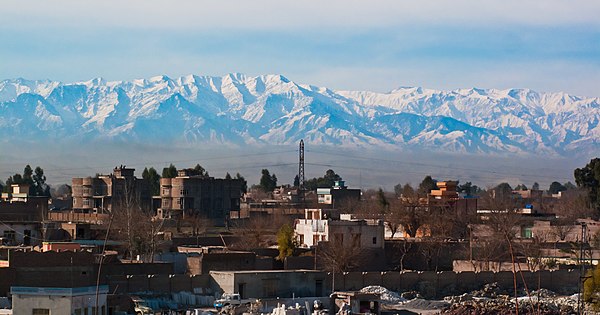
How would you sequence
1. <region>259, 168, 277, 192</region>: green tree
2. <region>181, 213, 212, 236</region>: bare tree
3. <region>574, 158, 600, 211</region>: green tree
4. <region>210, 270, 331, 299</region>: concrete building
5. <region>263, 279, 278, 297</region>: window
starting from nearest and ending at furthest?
<region>210, 270, 331, 299</region>: concrete building, <region>263, 279, 278, 297</region>: window, <region>181, 213, 212, 236</region>: bare tree, <region>574, 158, 600, 211</region>: green tree, <region>259, 168, 277, 192</region>: green tree

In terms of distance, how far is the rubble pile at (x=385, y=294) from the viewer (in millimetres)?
44156

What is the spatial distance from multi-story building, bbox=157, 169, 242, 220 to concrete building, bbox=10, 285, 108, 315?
55.4 metres

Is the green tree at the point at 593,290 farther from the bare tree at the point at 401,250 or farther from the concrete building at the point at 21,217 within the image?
the concrete building at the point at 21,217

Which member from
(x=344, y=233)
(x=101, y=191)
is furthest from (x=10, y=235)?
(x=101, y=191)

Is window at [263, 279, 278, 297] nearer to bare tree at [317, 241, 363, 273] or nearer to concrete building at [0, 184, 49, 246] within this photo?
bare tree at [317, 241, 363, 273]

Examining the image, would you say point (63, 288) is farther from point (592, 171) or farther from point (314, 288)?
point (592, 171)

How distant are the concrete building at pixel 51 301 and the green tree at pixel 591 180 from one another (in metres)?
59.4

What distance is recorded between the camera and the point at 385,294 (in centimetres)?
4488

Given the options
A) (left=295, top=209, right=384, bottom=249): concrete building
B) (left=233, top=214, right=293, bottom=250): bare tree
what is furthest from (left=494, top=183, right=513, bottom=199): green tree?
(left=295, top=209, right=384, bottom=249): concrete building

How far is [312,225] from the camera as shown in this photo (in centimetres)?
5872

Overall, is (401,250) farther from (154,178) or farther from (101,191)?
(154,178)

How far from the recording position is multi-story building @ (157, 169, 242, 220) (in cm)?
8881

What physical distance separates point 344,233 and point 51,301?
27.9 m

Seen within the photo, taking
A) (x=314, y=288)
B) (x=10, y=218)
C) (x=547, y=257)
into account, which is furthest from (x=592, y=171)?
(x=314, y=288)
